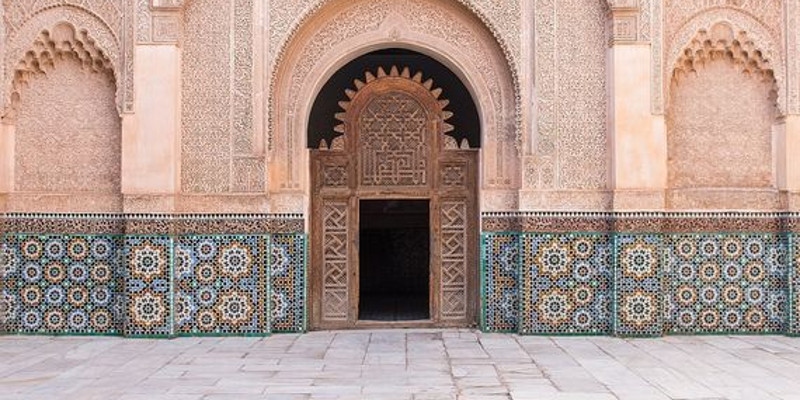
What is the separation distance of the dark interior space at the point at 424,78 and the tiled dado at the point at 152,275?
203 centimetres

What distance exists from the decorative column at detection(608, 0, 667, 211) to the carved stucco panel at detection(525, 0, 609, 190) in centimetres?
15

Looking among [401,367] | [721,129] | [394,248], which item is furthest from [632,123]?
[394,248]

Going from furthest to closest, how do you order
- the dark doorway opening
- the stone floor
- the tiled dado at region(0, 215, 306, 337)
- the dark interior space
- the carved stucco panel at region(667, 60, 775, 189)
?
Answer: the dark doorway opening
the dark interior space
the carved stucco panel at region(667, 60, 775, 189)
the tiled dado at region(0, 215, 306, 337)
the stone floor

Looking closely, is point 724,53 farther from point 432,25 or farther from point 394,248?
point 394,248

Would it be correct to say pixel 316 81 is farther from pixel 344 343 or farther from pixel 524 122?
pixel 344 343

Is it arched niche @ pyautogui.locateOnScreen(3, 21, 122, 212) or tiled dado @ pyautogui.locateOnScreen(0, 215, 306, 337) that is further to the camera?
arched niche @ pyautogui.locateOnScreen(3, 21, 122, 212)

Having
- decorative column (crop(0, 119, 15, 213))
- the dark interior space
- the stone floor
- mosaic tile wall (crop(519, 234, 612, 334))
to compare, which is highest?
the dark interior space

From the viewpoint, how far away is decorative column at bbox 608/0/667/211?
657 centimetres

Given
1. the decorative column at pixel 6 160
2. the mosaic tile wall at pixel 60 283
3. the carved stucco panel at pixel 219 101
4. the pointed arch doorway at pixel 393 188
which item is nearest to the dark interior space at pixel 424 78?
the pointed arch doorway at pixel 393 188

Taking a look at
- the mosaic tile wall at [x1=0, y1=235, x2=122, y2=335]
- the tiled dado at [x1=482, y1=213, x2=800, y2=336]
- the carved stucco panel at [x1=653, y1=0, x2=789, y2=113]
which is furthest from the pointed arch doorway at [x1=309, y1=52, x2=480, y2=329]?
the carved stucco panel at [x1=653, y1=0, x2=789, y2=113]

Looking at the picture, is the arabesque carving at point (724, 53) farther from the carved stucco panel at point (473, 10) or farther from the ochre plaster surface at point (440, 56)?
the carved stucco panel at point (473, 10)

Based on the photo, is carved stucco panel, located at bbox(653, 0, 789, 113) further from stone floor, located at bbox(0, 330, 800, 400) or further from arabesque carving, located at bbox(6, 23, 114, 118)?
arabesque carving, located at bbox(6, 23, 114, 118)

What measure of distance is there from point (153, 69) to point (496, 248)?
3.15 meters

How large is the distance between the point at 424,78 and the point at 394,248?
2868mm
